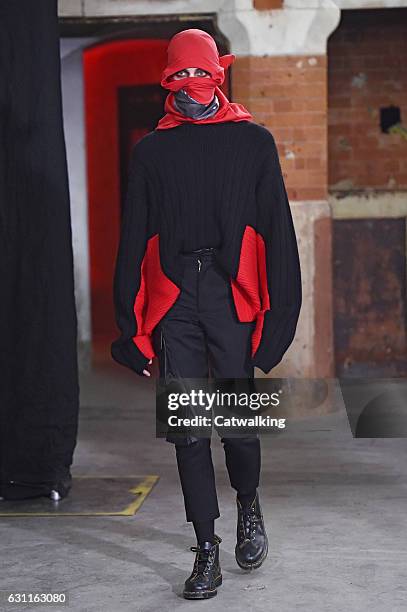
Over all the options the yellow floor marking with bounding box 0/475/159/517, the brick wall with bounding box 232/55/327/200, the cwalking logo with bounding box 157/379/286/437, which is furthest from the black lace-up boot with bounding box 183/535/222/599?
the brick wall with bounding box 232/55/327/200

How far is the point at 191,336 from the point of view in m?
4.07

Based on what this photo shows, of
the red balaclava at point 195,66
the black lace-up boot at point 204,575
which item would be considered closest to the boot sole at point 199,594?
the black lace-up boot at point 204,575

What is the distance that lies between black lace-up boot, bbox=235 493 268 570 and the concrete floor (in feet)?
0.18

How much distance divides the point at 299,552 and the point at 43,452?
1.43 meters

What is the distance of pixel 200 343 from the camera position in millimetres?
4098

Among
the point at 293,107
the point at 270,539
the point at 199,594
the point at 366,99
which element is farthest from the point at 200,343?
the point at 366,99

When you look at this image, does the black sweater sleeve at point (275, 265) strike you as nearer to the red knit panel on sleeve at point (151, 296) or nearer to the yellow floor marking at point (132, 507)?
the red knit panel on sleeve at point (151, 296)

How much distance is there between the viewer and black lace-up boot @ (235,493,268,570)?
167 inches

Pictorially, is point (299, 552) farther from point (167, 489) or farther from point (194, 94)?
point (194, 94)

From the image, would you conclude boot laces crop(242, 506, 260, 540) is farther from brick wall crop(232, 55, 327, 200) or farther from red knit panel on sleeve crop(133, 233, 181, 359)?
brick wall crop(232, 55, 327, 200)

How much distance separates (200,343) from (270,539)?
103cm

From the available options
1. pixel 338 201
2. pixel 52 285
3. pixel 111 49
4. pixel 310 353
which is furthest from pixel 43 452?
pixel 111 49

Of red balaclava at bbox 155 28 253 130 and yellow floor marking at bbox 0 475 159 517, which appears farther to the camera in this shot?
yellow floor marking at bbox 0 475 159 517

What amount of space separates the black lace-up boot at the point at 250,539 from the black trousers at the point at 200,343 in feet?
0.78
